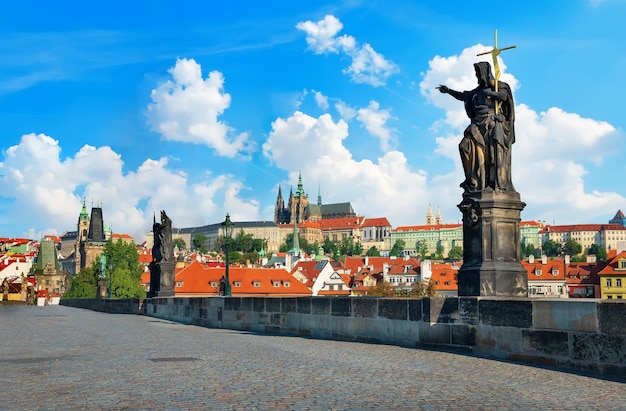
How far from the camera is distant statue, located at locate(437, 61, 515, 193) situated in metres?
11.7

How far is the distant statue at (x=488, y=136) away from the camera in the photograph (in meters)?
11.7

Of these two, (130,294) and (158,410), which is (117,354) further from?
(130,294)

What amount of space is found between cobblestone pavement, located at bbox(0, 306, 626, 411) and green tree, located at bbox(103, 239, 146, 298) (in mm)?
69806

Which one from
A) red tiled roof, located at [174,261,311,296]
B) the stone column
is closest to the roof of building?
red tiled roof, located at [174,261,311,296]

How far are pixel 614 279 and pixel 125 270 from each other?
54256 millimetres

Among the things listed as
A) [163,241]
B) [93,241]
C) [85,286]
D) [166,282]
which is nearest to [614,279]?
[166,282]

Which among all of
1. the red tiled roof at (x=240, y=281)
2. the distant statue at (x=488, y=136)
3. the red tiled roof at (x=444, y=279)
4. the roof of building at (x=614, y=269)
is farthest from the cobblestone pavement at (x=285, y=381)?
the red tiled roof at (x=444, y=279)

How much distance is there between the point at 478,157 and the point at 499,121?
26.1 inches

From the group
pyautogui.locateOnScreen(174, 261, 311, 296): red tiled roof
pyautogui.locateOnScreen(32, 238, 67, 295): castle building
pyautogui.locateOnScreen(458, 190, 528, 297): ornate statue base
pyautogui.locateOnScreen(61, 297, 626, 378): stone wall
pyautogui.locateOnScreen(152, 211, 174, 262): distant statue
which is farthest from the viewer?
pyautogui.locateOnScreen(32, 238, 67, 295): castle building

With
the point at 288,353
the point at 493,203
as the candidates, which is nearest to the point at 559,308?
the point at 493,203

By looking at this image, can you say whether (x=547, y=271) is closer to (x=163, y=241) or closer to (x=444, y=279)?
(x=444, y=279)

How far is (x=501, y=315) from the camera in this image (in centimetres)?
1038

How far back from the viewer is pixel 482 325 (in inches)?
424

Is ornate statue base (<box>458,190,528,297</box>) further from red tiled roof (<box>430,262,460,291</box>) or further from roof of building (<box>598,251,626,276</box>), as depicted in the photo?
red tiled roof (<box>430,262,460,291</box>)
